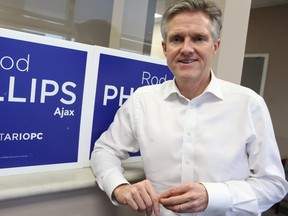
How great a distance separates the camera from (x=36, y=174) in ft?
3.38

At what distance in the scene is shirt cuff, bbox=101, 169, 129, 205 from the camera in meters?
0.99

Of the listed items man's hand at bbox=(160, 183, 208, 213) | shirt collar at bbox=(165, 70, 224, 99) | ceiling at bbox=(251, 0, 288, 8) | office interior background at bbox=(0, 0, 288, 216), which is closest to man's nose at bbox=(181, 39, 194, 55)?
shirt collar at bbox=(165, 70, 224, 99)

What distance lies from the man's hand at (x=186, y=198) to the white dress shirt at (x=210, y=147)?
0.11ft

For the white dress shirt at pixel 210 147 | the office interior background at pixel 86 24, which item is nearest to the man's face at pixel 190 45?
the white dress shirt at pixel 210 147

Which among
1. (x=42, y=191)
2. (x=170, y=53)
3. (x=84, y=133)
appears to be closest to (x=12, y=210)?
(x=42, y=191)

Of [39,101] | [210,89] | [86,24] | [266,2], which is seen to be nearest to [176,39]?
[210,89]

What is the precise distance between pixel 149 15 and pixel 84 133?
0.94 m

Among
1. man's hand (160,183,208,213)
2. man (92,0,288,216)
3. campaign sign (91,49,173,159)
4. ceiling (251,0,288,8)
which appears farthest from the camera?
ceiling (251,0,288,8)

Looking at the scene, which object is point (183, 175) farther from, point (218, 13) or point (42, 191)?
point (218, 13)

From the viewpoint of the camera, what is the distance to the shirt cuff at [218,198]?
3.00 feet

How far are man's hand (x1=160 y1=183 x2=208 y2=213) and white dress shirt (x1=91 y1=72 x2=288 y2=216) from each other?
3cm

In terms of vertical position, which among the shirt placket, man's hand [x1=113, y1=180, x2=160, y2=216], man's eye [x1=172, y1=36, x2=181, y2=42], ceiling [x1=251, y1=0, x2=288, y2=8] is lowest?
man's hand [x1=113, y1=180, x2=160, y2=216]

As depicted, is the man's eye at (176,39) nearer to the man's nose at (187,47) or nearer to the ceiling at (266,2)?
the man's nose at (187,47)

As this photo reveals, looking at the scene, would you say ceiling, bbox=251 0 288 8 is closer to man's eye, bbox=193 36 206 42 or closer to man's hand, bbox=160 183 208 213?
man's eye, bbox=193 36 206 42
